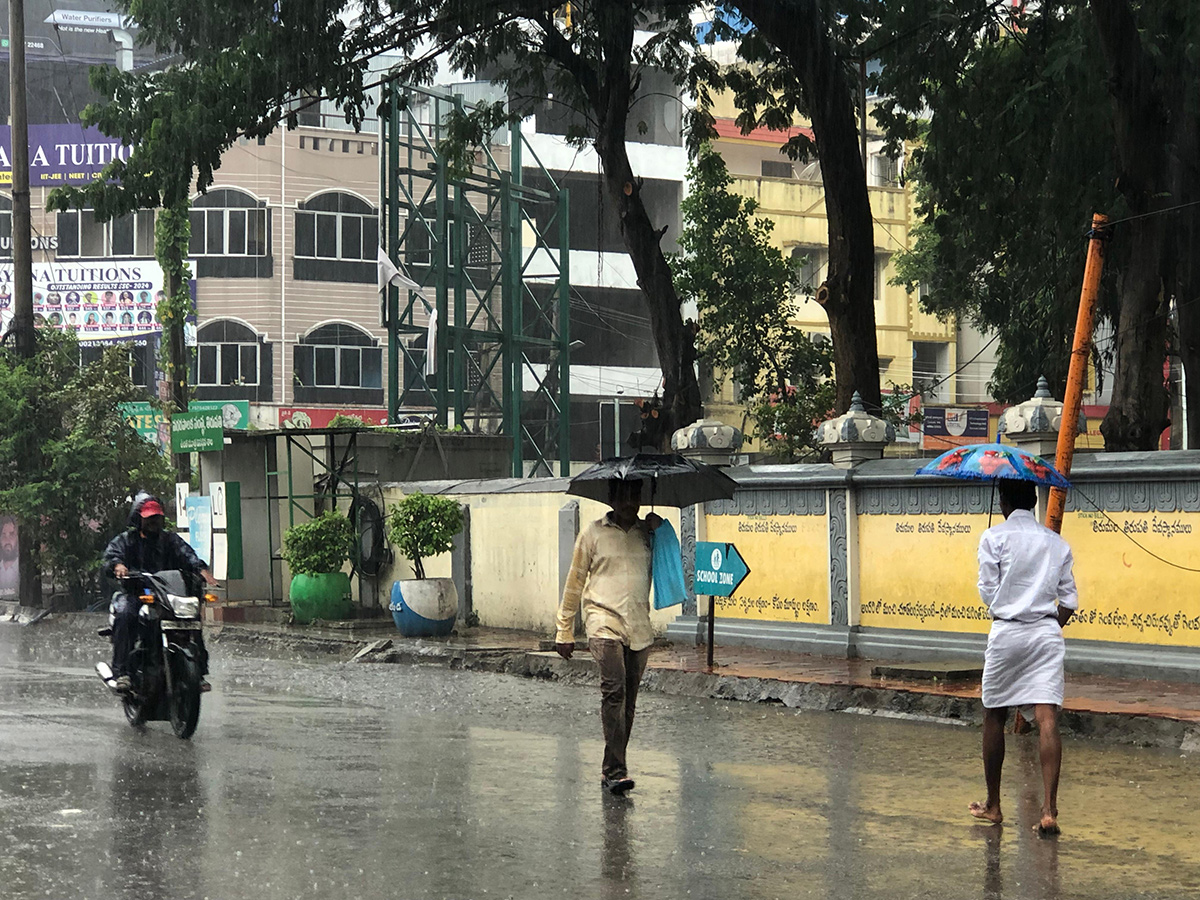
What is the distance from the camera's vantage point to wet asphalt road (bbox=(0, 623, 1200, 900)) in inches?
251

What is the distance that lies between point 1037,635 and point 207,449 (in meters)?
18.8

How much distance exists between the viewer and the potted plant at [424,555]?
2002 centimetres

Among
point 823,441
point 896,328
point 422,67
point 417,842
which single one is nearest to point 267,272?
point 896,328

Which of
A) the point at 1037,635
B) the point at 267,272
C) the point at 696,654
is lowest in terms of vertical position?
the point at 696,654

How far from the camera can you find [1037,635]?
7.51m

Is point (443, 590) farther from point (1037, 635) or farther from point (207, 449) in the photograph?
point (1037, 635)

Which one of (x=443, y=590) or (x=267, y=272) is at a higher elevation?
(x=267, y=272)

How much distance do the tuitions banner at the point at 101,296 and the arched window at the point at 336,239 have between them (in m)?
3.23

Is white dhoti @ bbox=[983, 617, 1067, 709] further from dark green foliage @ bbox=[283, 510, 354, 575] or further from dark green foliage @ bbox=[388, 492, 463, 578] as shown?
dark green foliage @ bbox=[283, 510, 354, 575]

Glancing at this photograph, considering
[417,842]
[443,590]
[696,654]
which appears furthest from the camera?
[443,590]

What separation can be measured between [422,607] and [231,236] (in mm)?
25127

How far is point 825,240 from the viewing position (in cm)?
4553

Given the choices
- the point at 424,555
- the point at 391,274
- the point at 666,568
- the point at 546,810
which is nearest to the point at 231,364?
the point at 391,274

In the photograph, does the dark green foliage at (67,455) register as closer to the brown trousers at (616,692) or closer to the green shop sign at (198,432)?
the green shop sign at (198,432)
